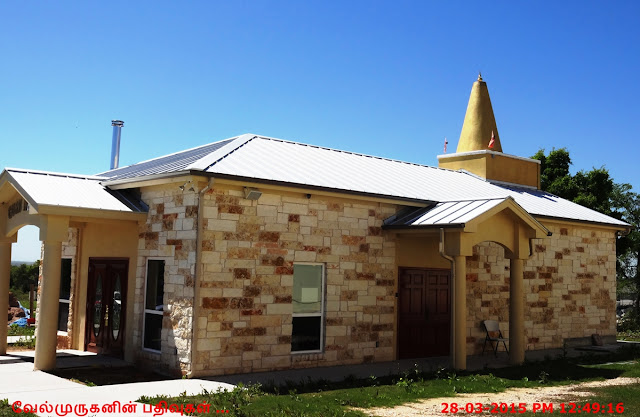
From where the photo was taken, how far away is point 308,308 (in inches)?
475

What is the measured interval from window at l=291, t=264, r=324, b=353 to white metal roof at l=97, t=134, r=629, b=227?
1.72 meters

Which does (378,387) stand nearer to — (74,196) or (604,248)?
(74,196)

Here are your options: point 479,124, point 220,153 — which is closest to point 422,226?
point 220,153

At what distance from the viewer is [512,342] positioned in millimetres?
13305

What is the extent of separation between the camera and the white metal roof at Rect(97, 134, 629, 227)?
38.8 feet

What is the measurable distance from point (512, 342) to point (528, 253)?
1.92 metres

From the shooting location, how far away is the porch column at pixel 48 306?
11.0m

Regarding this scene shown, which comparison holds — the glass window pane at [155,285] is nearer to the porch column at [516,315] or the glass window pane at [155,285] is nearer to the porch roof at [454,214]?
the porch roof at [454,214]

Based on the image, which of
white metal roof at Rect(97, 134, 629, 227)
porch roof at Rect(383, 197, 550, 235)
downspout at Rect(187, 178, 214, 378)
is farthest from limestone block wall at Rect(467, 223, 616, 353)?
downspout at Rect(187, 178, 214, 378)

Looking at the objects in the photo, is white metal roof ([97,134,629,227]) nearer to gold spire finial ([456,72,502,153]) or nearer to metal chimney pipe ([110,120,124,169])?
gold spire finial ([456,72,502,153])

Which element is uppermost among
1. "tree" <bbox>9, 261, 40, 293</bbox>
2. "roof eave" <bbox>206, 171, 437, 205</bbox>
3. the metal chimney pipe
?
the metal chimney pipe

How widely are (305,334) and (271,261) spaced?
165 cm

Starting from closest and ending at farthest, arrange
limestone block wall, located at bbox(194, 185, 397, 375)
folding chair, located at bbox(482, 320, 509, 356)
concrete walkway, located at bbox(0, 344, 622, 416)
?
1. concrete walkway, located at bbox(0, 344, 622, 416)
2. limestone block wall, located at bbox(194, 185, 397, 375)
3. folding chair, located at bbox(482, 320, 509, 356)

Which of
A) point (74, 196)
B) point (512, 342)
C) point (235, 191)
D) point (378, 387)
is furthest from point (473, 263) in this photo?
point (74, 196)
